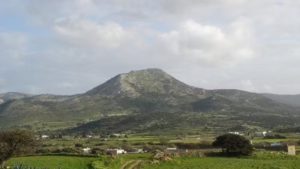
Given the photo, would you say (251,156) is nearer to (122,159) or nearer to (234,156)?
(234,156)

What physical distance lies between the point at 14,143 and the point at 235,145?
129 ft

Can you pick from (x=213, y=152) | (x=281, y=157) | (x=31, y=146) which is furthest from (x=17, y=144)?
(x=281, y=157)

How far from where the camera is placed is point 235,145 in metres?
91.5

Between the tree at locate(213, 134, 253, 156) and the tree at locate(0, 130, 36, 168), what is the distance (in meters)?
35.4

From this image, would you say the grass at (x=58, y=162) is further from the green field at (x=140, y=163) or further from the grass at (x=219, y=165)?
the grass at (x=219, y=165)

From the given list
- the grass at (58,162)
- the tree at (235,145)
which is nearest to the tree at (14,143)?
the grass at (58,162)

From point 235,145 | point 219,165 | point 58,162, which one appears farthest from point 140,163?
point 235,145

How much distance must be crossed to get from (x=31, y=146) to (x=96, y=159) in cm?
1061

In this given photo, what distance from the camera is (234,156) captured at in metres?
91.4

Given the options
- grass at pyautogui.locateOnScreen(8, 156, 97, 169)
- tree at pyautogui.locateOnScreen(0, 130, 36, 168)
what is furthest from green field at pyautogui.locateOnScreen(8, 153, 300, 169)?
tree at pyautogui.locateOnScreen(0, 130, 36, 168)

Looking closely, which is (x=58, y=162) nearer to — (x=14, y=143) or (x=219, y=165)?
(x=14, y=143)

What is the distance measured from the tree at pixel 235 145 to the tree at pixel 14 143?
3540cm

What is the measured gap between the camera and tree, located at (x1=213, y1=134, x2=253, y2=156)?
9056cm

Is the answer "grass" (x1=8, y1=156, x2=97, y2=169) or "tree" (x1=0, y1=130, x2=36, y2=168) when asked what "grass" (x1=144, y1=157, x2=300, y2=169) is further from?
"tree" (x1=0, y1=130, x2=36, y2=168)
